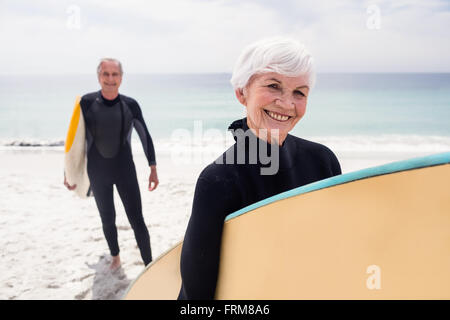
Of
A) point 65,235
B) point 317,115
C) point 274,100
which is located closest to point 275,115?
point 274,100

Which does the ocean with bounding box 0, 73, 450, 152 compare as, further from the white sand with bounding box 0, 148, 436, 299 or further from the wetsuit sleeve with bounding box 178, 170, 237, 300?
the wetsuit sleeve with bounding box 178, 170, 237, 300

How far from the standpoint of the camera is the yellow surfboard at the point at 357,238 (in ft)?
1.76

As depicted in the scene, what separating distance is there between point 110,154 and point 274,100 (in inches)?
95.9

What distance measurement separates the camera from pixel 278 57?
0.91 metres

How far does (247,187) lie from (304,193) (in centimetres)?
30

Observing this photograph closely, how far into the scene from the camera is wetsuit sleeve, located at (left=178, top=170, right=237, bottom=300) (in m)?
0.88

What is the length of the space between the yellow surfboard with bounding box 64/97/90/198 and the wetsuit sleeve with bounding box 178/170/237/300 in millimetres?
2438

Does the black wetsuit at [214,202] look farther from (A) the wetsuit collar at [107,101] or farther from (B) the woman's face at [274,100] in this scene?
(A) the wetsuit collar at [107,101]

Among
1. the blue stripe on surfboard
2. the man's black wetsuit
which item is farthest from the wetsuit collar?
the blue stripe on surfboard

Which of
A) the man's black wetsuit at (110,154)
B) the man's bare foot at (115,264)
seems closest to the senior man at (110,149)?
the man's black wetsuit at (110,154)

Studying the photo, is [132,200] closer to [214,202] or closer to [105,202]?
[105,202]

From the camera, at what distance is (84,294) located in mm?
3135

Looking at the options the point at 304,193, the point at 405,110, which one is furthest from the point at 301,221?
the point at 405,110
